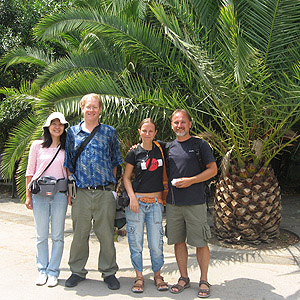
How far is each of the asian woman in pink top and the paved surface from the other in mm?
239

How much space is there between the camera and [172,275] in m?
4.24

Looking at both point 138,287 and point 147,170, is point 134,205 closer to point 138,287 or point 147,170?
point 147,170

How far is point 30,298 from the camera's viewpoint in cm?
354

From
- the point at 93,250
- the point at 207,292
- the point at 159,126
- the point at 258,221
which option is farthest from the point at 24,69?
the point at 207,292

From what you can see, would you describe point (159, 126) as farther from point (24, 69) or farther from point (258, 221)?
point (24, 69)

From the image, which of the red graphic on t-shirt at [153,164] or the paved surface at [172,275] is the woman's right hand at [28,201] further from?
Result: the red graphic on t-shirt at [153,164]

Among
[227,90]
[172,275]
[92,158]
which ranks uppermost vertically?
[227,90]

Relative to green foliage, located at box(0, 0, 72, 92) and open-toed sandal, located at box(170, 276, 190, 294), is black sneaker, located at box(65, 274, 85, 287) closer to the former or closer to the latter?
open-toed sandal, located at box(170, 276, 190, 294)

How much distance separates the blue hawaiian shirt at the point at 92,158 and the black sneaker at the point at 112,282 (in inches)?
41.5

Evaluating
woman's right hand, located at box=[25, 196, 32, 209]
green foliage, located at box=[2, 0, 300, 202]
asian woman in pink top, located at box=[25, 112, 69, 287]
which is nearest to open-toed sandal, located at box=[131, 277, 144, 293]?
asian woman in pink top, located at box=[25, 112, 69, 287]

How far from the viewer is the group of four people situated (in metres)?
3.63

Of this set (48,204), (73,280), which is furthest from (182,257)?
(48,204)

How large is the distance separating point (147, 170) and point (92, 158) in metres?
0.61

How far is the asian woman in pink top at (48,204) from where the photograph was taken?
3895 millimetres
